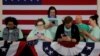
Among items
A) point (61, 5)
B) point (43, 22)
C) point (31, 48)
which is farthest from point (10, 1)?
point (31, 48)

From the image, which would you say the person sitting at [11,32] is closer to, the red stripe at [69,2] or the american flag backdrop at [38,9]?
the american flag backdrop at [38,9]

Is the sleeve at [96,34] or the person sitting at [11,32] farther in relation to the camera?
the person sitting at [11,32]

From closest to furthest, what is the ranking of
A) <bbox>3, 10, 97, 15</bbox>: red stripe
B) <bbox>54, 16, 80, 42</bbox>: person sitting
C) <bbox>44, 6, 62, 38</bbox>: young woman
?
1. <bbox>54, 16, 80, 42</bbox>: person sitting
2. <bbox>44, 6, 62, 38</bbox>: young woman
3. <bbox>3, 10, 97, 15</bbox>: red stripe

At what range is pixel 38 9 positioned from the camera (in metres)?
6.92

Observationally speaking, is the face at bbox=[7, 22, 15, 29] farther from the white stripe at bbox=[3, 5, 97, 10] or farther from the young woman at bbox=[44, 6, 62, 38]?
the white stripe at bbox=[3, 5, 97, 10]

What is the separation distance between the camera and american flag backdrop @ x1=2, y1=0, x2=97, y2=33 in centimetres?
683

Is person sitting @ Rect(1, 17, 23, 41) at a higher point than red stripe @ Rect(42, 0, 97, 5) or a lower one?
lower

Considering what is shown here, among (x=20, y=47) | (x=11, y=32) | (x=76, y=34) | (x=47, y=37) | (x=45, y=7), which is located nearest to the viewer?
(x=20, y=47)

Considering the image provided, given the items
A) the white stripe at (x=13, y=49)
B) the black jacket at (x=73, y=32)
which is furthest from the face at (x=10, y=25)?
the black jacket at (x=73, y=32)

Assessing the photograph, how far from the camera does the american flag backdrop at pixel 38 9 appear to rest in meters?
6.83

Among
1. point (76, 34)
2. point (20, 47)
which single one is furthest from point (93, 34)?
point (20, 47)

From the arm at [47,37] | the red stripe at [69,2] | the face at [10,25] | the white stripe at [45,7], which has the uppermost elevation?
the red stripe at [69,2]

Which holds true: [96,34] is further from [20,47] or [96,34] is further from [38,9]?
[38,9]

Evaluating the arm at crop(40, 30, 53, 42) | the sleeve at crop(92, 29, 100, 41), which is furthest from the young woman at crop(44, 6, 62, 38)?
the sleeve at crop(92, 29, 100, 41)
